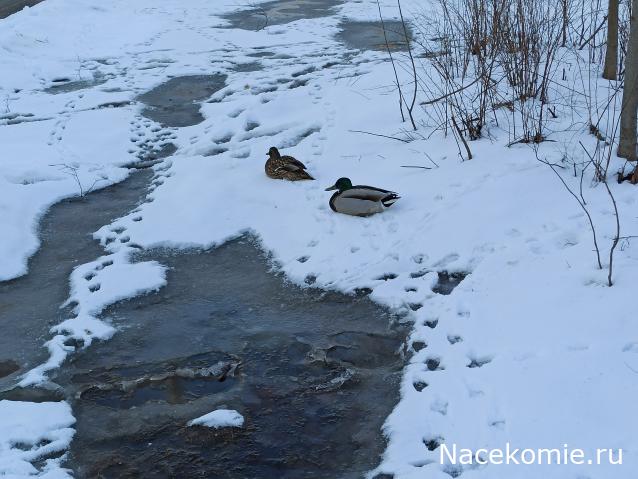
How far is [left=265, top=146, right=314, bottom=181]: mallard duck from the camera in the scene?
6.93 metres

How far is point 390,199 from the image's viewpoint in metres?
6.15

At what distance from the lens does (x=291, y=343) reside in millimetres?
4809

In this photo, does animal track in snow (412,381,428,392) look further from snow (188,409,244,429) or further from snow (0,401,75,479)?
snow (0,401,75,479)

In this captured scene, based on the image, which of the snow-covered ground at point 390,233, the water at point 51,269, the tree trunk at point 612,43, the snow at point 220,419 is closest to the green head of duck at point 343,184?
the snow-covered ground at point 390,233

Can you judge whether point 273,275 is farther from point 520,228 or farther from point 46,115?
point 46,115

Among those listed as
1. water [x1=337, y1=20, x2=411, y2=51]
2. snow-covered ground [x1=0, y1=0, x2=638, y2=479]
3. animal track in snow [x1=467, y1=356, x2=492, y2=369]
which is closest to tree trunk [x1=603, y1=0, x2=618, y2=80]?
snow-covered ground [x1=0, y1=0, x2=638, y2=479]

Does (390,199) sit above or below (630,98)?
below

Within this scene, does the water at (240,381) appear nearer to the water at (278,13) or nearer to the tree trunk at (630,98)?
the tree trunk at (630,98)

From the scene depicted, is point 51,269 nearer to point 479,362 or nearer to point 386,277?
point 386,277

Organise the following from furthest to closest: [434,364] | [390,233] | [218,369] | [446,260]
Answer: [390,233] < [446,260] < [218,369] < [434,364]

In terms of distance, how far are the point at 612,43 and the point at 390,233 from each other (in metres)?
2.98

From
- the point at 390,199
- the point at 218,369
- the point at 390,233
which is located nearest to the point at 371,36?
the point at 390,199

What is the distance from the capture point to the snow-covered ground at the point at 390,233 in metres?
3.73

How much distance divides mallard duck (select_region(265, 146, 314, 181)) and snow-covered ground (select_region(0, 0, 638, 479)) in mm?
92
